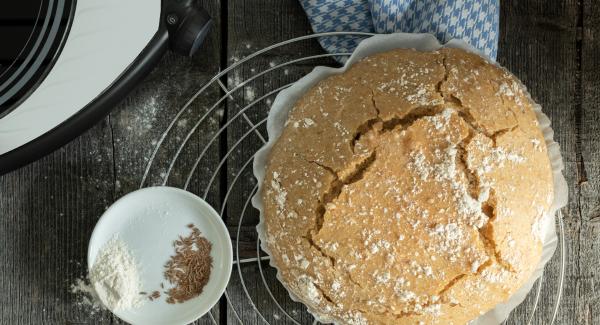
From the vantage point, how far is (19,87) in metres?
1.20

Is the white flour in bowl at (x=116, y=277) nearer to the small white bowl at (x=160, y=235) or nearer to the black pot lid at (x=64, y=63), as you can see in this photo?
the small white bowl at (x=160, y=235)

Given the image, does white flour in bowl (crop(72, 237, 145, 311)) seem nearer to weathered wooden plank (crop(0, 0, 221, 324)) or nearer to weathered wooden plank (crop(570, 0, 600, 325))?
weathered wooden plank (crop(0, 0, 221, 324))

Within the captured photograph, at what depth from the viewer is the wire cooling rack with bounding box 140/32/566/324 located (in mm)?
1762

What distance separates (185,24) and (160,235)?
1.80ft

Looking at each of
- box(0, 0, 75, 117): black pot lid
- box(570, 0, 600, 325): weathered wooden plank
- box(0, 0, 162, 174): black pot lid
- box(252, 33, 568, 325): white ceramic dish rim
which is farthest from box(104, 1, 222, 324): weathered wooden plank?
box(570, 0, 600, 325): weathered wooden plank

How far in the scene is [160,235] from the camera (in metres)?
1.64

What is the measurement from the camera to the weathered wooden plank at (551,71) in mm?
1762

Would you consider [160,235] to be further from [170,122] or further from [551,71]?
[551,71]

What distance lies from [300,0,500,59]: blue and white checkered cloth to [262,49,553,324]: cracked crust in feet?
0.59

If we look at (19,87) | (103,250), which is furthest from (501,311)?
(19,87)

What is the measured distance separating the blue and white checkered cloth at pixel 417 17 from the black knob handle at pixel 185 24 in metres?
0.35

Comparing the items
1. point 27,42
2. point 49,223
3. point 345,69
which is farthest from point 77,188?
point 345,69

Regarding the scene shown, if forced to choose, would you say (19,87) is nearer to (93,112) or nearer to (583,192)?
(93,112)

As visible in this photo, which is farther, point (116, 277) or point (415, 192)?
point (116, 277)
